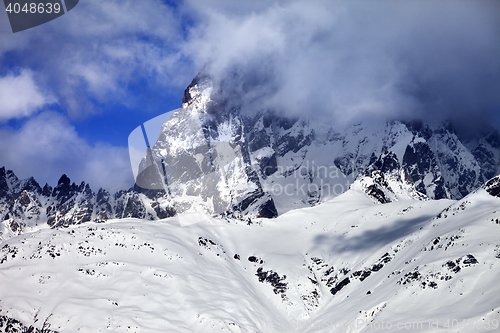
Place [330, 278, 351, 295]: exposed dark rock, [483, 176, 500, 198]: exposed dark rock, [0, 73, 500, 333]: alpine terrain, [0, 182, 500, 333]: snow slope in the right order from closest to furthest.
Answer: [0, 73, 500, 333]: alpine terrain, [0, 182, 500, 333]: snow slope, [483, 176, 500, 198]: exposed dark rock, [330, 278, 351, 295]: exposed dark rock

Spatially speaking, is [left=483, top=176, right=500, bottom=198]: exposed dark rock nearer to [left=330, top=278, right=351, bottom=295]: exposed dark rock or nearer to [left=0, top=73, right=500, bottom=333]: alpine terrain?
[left=0, top=73, right=500, bottom=333]: alpine terrain

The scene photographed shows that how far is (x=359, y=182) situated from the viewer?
151750mm

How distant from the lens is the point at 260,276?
90375 millimetres

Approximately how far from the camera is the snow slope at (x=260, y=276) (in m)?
59.7

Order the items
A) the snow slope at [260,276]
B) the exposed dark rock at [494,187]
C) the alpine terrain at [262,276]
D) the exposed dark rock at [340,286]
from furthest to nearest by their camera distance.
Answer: the exposed dark rock at [340,286], the exposed dark rock at [494,187], the snow slope at [260,276], the alpine terrain at [262,276]

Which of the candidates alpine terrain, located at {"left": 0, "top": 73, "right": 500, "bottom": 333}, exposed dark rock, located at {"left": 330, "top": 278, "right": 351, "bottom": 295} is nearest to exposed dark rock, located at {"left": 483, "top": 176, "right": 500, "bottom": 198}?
alpine terrain, located at {"left": 0, "top": 73, "right": 500, "bottom": 333}

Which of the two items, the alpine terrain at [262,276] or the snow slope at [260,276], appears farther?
the snow slope at [260,276]

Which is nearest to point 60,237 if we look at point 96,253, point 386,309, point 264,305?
point 96,253

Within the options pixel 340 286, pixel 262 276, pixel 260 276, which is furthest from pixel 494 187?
pixel 260 276

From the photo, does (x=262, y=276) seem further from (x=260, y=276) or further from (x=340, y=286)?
(x=340, y=286)

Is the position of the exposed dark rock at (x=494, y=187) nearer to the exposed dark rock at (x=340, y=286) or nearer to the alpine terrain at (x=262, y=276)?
the alpine terrain at (x=262, y=276)

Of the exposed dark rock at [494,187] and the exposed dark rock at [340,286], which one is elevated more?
the exposed dark rock at [494,187]

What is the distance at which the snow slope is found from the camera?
5966 cm

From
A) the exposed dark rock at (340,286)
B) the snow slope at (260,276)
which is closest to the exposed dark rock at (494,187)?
the snow slope at (260,276)
